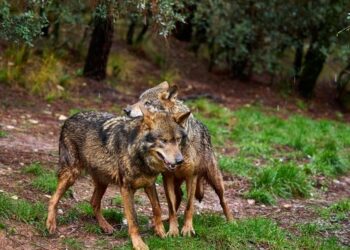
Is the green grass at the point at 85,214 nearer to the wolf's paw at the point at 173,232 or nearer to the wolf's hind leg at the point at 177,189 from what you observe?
the wolf's hind leg at the point at 177,189

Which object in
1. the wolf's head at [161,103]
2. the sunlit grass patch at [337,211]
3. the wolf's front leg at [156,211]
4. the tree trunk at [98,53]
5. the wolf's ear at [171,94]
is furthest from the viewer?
the tree trunk at [98,53]

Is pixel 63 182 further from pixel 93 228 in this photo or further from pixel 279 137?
pixel 279 137

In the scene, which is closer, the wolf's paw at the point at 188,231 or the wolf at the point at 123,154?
the wolf at the point at 123,154

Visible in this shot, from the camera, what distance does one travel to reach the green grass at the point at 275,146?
977 cm

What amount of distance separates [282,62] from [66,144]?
13798 mm

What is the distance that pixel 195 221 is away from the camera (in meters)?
7.54

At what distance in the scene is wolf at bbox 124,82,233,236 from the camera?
6930mm

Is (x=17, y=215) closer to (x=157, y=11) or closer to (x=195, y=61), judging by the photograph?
(x=157, y=11)

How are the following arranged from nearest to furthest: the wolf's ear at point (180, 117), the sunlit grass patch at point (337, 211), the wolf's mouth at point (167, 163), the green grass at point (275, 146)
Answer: the wolf's mouth at point (167, 163), the wolf's ear at point (180, 117), the sunlit grass patch at point (337, 211), the green grass at point (275, 146)

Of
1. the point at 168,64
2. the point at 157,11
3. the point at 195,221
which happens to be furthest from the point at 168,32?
the point at 168,64

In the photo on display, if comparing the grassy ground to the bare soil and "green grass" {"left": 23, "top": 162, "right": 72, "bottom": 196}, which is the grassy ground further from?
the bare soil

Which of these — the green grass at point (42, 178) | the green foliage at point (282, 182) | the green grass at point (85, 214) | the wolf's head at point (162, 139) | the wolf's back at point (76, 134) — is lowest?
the green grass at point (85, 214)

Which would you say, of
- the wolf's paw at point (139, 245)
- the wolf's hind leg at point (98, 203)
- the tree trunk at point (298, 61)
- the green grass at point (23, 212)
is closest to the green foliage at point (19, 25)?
the green grass at point (23, 212)

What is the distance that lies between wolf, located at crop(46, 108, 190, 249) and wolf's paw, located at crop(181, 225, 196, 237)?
278 mm
